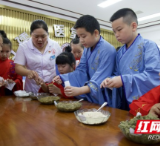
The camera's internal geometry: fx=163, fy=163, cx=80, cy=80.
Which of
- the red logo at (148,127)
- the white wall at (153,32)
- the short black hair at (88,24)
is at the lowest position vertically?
the red logo at (148,127)

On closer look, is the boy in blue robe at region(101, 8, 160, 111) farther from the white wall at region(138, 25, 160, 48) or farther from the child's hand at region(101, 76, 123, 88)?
the white wall at region(138, 25, 160, 48)

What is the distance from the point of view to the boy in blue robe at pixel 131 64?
1282 mm

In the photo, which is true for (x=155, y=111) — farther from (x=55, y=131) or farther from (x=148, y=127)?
(x=55, y=131)

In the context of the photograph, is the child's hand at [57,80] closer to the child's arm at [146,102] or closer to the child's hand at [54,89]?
the child's hand at [54,89]

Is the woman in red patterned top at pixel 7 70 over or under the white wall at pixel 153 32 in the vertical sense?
under

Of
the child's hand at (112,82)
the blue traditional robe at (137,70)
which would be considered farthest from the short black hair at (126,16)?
the child's hand at (112,82)

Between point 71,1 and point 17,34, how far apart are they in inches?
75.6

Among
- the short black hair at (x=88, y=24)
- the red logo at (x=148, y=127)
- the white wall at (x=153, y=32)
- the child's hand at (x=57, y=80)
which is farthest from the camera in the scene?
the white wall at (x=153, y=32)

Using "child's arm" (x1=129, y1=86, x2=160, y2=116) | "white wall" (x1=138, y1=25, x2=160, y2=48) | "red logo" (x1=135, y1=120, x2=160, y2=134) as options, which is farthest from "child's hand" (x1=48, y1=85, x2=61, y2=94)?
"white wall" (x1=138, y1=25, x2=160, y2=48)

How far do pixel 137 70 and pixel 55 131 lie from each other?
2.97 ft

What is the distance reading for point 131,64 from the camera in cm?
144

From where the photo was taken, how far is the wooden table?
0.72 meters
